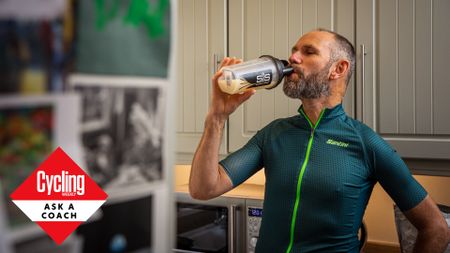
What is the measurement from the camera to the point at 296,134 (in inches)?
51.2

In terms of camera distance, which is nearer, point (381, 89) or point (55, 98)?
point (55, 98)

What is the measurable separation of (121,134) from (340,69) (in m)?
1.19

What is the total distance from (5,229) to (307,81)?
3.74ft

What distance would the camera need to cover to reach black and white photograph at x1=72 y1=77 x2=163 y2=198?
21cm

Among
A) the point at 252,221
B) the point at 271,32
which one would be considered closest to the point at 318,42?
the point at 271,32

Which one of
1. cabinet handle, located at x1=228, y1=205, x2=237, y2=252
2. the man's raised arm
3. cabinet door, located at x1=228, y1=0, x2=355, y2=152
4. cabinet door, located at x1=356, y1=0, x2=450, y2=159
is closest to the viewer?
the man's raised arm

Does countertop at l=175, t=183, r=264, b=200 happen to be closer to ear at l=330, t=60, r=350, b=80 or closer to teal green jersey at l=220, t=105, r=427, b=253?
teal green jersey at l=220, t=105, r=427, b=253

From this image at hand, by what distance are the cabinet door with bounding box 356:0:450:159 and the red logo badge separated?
153 centimetres

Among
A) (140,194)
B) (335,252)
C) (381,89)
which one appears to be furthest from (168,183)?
(381,89)

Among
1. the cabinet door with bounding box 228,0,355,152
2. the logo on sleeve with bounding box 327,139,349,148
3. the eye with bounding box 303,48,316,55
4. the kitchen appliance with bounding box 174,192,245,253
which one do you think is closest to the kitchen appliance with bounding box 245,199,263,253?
the kitchen appliance with bounding box 174,192,245,253

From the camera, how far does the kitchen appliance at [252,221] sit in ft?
5.92

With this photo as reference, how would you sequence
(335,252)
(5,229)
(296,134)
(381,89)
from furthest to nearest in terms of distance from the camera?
(381,89) < (296,134) < (335,252) < (5,229)

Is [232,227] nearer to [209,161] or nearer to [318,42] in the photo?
[209,161]

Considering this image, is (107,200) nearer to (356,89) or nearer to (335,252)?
(335,252)
